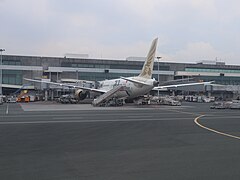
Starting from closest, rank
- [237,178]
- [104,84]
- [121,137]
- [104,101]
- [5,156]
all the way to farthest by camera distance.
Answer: [237,178] < [5,156] < [121,137] < [104,101] < [104,84]

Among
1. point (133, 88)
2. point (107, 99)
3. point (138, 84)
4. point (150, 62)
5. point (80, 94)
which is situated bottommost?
point (107, 99)

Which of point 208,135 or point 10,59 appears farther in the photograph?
point 10,59

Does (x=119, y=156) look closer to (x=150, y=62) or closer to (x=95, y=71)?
(x=150, y=62)

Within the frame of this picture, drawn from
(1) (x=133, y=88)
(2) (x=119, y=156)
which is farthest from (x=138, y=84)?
(2) (x=119, y=156)

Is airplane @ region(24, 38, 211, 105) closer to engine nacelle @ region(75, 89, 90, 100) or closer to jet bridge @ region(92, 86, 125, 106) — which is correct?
jet bridge @ region(92, 86, 125, 106)

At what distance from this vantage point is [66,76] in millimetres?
103625

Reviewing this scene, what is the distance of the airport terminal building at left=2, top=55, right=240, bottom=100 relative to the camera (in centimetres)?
9936

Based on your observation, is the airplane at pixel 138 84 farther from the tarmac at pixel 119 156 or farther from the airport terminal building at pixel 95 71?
the airport terminal building at pixel 95 71

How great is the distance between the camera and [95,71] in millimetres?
108312

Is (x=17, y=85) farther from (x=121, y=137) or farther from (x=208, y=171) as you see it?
(x=208, y=171)

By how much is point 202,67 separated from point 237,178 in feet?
389

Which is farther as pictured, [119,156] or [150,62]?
[150,62]

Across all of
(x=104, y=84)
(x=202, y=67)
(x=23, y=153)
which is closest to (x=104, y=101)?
(x=104, y=84)

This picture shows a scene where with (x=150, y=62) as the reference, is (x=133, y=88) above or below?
below
